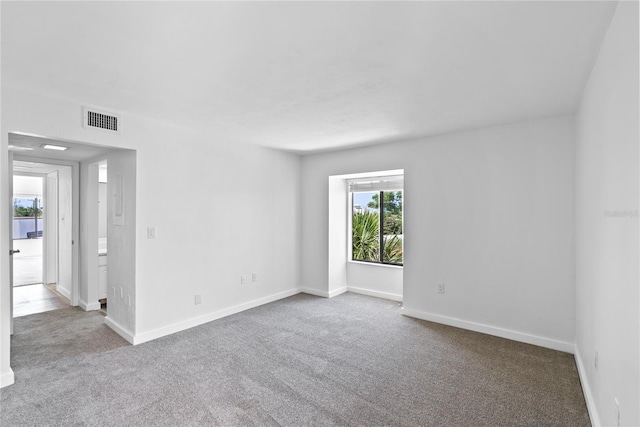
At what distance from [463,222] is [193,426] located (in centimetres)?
343

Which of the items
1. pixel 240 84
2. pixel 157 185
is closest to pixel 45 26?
pixel 240 84

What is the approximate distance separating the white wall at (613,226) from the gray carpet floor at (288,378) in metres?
0.56

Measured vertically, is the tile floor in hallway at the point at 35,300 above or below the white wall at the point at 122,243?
below

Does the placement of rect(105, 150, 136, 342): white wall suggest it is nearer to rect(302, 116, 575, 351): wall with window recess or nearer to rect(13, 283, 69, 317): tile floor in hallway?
rect(13, 283, 69, 317): tile floor in hallway

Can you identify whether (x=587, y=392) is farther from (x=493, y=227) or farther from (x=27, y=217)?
(x=27, y=217)

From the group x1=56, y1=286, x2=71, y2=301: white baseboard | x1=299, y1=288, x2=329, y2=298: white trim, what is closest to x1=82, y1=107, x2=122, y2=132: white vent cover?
x1=56, y1=286, x2=71, y2=301: white baseboard

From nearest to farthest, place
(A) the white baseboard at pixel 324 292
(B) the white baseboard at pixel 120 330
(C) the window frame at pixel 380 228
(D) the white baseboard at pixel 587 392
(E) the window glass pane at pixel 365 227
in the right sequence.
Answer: (D) the white baseboard at pixel 587 392, (B) the white baseboard at pixel 120 330, (A) the white baseboard at pixel 324 292, (C) the window frame at pixel 380 228, (E) the window glass pane at pixel 365 227

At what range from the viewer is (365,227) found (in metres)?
5.78

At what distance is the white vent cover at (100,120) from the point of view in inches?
116

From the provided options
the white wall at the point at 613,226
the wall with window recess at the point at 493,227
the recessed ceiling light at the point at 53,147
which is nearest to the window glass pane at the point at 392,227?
the wall with window recess at the point at 493,227

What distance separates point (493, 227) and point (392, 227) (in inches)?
79.6

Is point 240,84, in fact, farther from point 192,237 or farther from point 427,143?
point 427,143

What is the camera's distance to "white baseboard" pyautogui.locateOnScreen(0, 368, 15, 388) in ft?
8.25

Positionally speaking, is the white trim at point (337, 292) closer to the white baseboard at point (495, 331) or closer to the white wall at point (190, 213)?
the white wall at point (190, 213)
